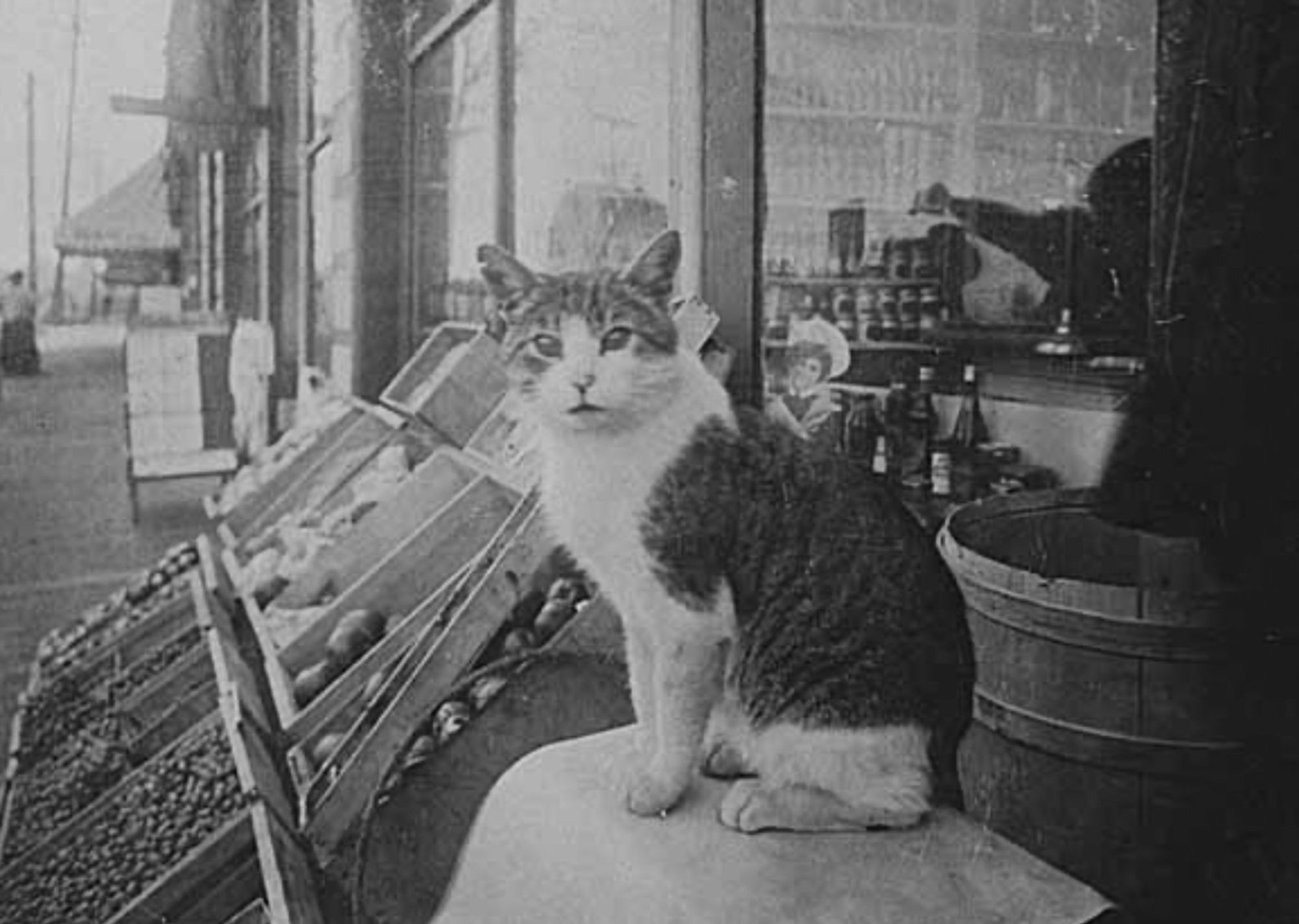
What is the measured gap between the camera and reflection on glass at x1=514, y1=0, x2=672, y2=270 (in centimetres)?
123

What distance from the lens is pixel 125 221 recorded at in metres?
1.50

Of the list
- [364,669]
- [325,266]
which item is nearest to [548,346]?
[325,266]

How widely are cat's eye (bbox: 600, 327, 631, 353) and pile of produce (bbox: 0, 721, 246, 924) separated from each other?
76cm

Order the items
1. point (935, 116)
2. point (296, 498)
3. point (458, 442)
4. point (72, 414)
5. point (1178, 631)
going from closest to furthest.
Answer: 1. point (1178, 631)
2. point (935, 116)
3. point (458, 442)
4. point (72, 414)
5. point (296, 498)

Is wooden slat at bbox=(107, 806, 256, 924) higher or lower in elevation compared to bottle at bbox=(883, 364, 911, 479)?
lower

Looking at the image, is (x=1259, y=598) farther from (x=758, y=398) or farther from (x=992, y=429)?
(x=758, y=398)

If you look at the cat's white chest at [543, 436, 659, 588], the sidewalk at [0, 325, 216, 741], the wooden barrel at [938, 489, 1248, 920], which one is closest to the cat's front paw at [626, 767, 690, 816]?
the cat's white chest at [543, 436, 659, 588]

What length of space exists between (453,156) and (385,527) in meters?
0.51

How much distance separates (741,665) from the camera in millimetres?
1091

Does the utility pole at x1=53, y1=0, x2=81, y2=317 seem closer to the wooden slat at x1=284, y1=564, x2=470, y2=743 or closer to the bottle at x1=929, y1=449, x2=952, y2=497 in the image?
the wooden slat at x1=284, y1=564, x2=470, y2=743

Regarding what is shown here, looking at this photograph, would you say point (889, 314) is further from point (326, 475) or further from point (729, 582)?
point (326, 475)

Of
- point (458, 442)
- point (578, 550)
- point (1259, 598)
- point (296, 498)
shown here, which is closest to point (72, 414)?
point (296, 498)

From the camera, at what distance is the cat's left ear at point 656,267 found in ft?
3.65

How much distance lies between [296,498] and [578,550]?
29.1 inches
